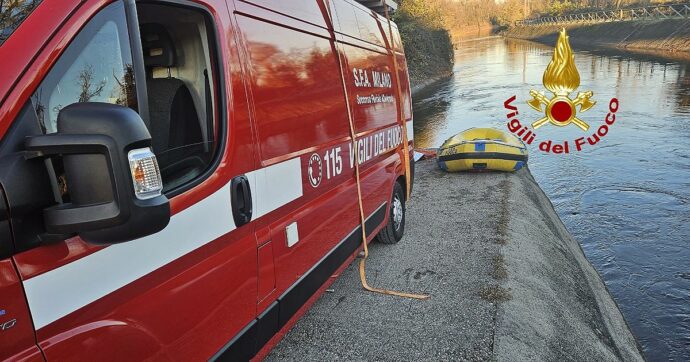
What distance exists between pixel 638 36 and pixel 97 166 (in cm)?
5580

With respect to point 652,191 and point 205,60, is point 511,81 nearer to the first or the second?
point 652,191

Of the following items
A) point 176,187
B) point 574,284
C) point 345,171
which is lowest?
point 574,284

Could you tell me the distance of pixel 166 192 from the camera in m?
2.15

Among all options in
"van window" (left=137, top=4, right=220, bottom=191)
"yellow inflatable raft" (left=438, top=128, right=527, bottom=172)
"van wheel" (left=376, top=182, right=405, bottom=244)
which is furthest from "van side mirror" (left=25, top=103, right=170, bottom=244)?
"yellow inflatable raft" (left=438, top=128, right=527, bottom=172)

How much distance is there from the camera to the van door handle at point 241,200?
2561 mm

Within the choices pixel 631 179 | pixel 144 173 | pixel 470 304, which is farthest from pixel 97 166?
pixel 631 179

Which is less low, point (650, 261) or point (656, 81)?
point (656, 81)

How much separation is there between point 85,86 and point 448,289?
3.84 meters

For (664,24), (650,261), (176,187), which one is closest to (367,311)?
(176,187)

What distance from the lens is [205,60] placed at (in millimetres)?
2592

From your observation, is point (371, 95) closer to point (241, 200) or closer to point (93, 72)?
point (241, 200)

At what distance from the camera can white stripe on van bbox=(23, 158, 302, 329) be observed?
166 cm

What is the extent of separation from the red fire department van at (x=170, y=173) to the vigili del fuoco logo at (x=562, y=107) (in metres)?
6.11

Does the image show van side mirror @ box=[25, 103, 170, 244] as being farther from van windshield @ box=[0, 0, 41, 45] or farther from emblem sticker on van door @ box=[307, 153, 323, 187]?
emblem sticker on van door @ box=[307, 153, 323, 187]
